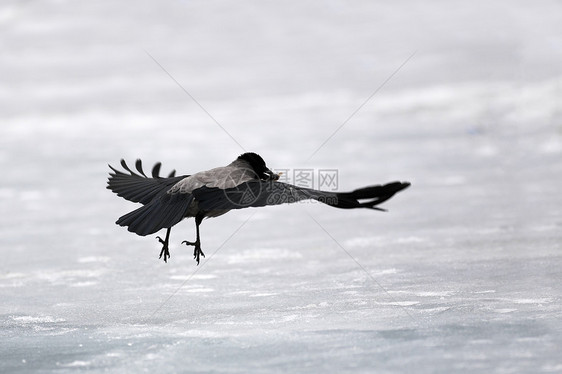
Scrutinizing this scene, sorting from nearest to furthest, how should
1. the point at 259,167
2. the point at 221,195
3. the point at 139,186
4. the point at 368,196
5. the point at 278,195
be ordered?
the point at 368,196
the point at 278,195
the point at 221,195
the point at 259,167
the point at 139,186

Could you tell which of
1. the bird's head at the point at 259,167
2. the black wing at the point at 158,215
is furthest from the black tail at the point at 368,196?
the bird's head at the point at 259,167

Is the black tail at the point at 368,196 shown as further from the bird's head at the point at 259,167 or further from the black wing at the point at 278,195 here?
the bird's head at the point at 259,167

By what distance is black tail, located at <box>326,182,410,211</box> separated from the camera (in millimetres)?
4497

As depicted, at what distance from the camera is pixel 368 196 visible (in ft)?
15.1

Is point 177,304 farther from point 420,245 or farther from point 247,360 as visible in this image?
point 420,245

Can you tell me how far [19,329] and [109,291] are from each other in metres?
1.12

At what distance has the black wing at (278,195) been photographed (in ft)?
15.1

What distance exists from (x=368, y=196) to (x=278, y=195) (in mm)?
772

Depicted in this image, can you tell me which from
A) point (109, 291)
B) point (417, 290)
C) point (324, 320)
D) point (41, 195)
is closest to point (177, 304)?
point (109, 291)

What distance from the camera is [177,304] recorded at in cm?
646

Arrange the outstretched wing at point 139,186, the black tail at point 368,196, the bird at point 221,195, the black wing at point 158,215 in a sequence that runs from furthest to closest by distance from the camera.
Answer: the outstretched wing at point 139,186
the black wing at point 158,215
the bird at point 221,195
the black tail at point 368,196

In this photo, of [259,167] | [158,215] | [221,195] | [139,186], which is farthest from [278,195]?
[139,186]

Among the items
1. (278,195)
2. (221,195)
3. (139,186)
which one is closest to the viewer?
(278,195)

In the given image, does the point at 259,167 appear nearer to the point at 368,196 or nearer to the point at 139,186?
the point at 139,186
